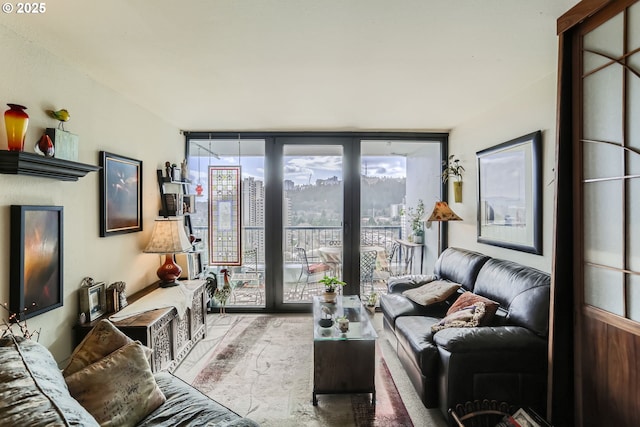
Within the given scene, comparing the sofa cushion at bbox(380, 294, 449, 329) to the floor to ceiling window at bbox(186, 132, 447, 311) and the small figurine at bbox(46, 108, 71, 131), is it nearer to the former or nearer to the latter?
the floor to ceiling window at bbox(186, 132, 447, 311)

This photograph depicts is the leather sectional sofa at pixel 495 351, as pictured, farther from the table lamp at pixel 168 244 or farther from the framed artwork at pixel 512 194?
the table lamp at pixel 168 244

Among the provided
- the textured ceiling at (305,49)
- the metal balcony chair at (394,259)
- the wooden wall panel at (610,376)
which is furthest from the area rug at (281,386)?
the textured ceiling at (305,49)

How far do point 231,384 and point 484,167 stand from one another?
3.24 m

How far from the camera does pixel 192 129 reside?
3893mm

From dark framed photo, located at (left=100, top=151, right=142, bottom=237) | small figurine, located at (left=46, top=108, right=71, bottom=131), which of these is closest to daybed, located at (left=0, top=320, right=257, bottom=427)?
dark framed photo, located at (left=100, top=151, right=142, bottom=237)

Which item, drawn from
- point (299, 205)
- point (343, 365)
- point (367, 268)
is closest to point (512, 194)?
point (367, 268)

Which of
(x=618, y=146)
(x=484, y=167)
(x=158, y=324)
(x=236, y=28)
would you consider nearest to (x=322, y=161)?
(x=484, y=167)

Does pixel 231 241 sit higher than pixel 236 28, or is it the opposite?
pixel 236 28

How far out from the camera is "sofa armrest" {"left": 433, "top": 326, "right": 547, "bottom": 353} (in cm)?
187

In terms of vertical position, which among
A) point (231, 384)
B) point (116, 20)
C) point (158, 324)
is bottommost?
point (231, 384)

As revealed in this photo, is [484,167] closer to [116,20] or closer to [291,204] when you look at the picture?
[291,204]

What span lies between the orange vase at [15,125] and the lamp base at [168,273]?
160cm

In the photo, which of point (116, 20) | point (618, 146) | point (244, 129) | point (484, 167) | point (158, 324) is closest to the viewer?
point (618, 146)

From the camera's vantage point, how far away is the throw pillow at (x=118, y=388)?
1232 mm
